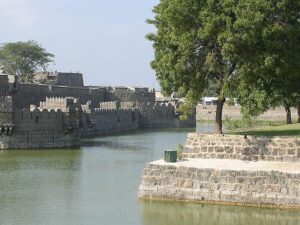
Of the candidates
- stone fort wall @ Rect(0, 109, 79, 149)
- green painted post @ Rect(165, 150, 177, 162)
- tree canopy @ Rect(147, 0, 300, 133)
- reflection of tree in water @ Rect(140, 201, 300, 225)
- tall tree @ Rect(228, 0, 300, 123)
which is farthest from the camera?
stone fort wall @ Rect(0, 109, 79, 149)

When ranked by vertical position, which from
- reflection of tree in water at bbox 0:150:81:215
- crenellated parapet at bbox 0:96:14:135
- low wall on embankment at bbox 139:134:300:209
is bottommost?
reflection of tree in water at bbox 0:150:81:215

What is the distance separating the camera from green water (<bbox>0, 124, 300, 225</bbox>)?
18148mm

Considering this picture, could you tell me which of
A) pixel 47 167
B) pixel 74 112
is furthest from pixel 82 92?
pixel 47 167

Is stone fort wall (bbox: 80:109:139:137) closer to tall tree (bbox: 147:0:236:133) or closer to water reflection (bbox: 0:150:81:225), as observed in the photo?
water reflection (bbox: 0:150:81:225)

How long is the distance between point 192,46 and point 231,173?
5.27 meters

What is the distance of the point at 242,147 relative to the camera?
21312 mm

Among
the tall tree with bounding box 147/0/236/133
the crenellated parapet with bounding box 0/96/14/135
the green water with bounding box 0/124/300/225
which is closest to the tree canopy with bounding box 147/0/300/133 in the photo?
the tall tree with bounding box 147/0/236/133

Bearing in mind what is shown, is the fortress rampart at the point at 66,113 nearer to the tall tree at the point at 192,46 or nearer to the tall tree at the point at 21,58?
the tall tree at the point at 21,58

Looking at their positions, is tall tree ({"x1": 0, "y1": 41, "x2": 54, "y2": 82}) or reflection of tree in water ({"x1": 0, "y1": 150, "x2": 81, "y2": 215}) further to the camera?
tall tree ({"x1": 0, "y1": 41, "x2": 54, "y2": 82})

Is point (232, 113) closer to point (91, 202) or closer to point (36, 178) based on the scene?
point (36, 178)

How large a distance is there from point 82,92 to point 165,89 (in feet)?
178

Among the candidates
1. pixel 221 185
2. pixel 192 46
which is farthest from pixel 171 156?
pixel 192 46

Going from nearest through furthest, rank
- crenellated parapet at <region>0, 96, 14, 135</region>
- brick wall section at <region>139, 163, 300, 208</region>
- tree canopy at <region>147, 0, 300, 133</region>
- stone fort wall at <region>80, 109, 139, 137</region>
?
brick wall section at <region>139, 163, 300, 208</region>, tree canopy at <region>147, 0, 300, 133</region>, crenellated parapet at <region>0, 96, 14, 135</region>, stone fort wall at <region>80, 109, 139, 137</region>

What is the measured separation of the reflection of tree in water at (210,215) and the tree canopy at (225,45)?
15.8 feet
